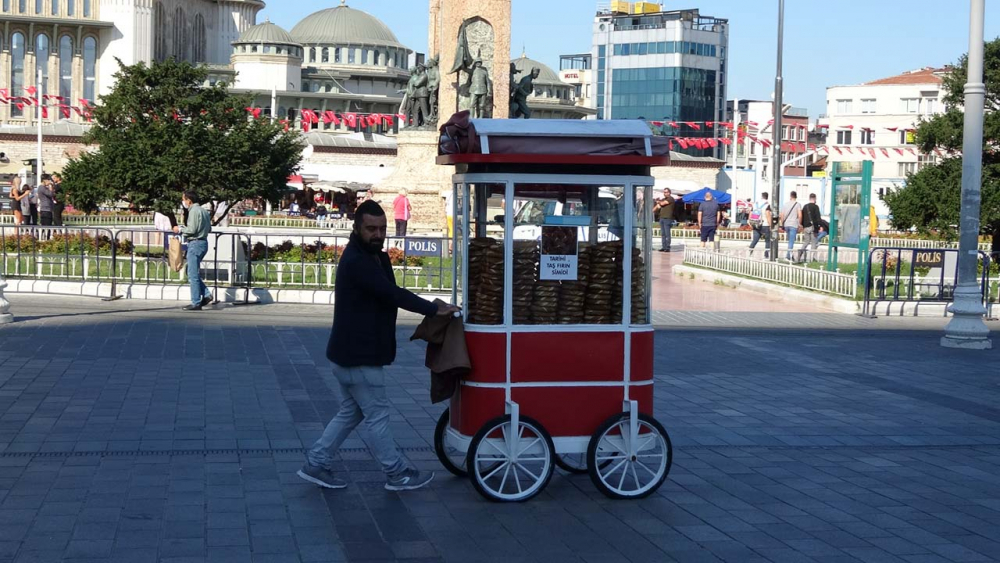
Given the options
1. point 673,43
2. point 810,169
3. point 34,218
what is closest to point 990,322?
point 34,218

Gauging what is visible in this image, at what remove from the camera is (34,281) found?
61.0 ft

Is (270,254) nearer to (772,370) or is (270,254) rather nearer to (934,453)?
(772,370)

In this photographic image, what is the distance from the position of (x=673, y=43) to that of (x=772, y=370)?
111 meters

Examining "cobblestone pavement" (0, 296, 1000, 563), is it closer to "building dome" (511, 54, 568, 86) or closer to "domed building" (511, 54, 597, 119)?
"domed building" (511, 54, 597, 119)

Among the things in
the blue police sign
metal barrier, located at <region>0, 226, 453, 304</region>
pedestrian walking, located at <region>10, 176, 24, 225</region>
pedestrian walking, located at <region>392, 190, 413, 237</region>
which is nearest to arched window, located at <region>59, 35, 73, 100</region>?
pedestrian walking, located at <region>10, 176, 24, 225</region>

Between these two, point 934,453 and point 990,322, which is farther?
point 990,322

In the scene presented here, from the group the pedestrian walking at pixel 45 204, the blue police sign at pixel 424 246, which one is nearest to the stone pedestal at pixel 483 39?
the pedestrian walking at pixel 45 204

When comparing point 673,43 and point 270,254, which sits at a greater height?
point 673,43

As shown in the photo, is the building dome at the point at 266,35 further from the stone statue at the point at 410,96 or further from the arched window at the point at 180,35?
the stone statue at the point at 410,96

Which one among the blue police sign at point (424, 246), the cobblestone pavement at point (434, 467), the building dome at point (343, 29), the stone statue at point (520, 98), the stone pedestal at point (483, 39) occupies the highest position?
the building dome at point (343, 29)

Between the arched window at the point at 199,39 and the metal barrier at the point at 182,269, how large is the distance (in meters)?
93.2

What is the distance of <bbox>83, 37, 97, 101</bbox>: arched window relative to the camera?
95.9 meters

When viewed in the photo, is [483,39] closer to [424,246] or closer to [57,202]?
[57,202]

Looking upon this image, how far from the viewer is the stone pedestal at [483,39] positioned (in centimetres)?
2936
